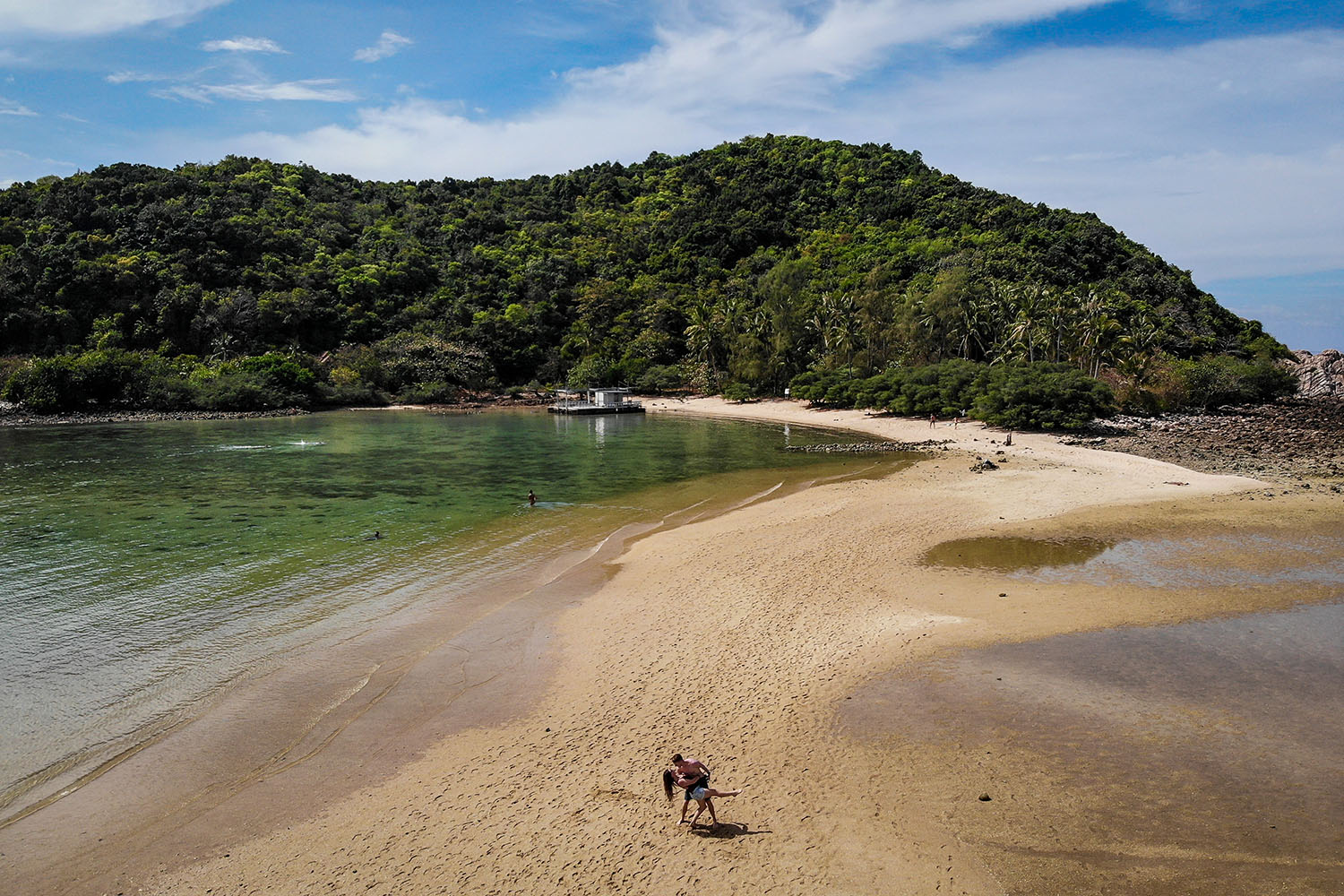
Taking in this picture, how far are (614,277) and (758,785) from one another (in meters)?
110

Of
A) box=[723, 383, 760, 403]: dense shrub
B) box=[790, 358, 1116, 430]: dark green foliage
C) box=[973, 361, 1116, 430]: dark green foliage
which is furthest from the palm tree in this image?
box=[973, 361, 1116, 430]: dark green foliage

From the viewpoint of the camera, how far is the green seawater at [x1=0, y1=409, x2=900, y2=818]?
12617 mm

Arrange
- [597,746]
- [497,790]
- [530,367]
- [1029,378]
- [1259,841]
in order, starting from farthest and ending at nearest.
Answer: [530,367]
[1029,378]
[597,746]
[497,790]
[1259,841]

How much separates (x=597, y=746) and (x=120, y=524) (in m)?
23.9

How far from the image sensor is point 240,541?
23281 millimetres

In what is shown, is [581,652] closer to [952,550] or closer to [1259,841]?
[1259,841]

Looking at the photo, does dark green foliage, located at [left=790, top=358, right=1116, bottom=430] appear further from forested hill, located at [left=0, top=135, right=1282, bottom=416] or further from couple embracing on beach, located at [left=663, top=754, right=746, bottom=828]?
couple embracing on beach, located at [left=663, top=754, right=746, bottom=828]

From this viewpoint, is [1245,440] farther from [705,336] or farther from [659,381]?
[659,381]

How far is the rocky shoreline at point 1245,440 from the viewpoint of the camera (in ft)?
108

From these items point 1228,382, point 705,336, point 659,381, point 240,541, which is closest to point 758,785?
point 240,541

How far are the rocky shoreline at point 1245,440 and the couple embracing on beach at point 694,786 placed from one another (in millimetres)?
32441

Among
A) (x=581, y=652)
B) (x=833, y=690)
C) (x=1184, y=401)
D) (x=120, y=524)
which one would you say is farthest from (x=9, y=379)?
(x=1184, y=401)

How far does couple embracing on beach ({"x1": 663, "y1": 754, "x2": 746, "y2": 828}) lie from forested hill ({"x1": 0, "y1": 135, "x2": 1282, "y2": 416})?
186 ft

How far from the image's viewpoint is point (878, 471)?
35.7 m
